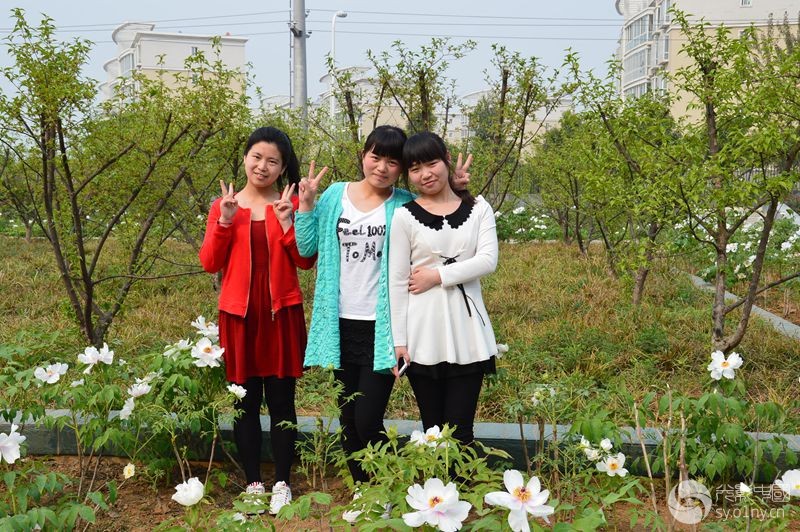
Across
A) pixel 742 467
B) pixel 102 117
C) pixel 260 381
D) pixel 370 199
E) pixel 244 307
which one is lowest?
pixel 742 467

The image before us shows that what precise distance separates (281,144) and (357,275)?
1.98ft

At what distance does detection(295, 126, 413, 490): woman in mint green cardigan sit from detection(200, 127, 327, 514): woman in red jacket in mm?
137

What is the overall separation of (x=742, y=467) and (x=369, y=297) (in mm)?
1435

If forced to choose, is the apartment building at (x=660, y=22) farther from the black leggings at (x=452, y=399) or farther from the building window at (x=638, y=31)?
the black leggings at (x=452, y=399)

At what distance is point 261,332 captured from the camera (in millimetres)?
3023

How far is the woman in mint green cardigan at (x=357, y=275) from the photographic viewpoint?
2865 mm

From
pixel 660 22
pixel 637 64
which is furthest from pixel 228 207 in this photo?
pixel 637 64

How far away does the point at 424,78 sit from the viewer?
5.33 metres

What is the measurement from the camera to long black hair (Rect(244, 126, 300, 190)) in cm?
304

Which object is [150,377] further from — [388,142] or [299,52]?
[299,52]

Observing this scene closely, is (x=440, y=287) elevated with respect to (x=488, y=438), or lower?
elevated

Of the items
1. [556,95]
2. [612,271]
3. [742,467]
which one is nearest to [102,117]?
[556,95]

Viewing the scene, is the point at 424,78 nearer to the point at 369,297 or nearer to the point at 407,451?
the point at 369,297

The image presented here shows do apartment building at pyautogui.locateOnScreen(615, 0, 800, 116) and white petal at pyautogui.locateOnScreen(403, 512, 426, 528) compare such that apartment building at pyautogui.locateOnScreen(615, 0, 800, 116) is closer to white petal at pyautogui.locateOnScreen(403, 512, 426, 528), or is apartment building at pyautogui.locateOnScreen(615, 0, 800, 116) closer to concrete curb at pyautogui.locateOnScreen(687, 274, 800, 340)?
concrete curb at pyautogui.locateOnScreen(687, 274, 800, 340)
